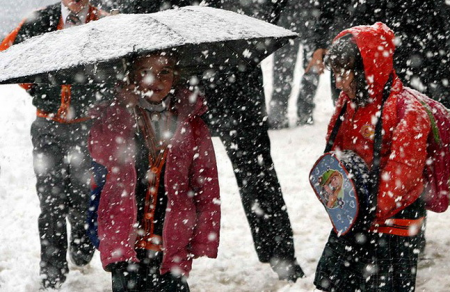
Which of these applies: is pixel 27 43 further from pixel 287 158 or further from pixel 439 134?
pixel 287 158

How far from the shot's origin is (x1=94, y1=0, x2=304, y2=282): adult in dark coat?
3.88 m

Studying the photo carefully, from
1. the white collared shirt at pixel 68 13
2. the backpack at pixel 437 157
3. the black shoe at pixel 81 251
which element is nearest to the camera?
the backpack at pixel 437 157

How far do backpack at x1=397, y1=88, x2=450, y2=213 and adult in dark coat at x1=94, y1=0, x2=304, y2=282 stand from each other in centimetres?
127

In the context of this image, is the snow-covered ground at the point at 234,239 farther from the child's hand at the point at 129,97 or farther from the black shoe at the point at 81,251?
the child's hand at the point at 129,97

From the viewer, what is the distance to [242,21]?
3098 mm

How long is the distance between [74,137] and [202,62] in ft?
3.90

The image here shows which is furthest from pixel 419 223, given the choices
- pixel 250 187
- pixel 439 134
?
pixel 250 187

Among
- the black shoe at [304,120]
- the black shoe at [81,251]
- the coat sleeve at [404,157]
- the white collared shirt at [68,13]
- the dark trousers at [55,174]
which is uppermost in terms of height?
the white collared shirt at [68,13]

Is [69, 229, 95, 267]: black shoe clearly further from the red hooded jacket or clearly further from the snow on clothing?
the red hooded jacket

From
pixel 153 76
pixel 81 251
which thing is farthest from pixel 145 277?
pixel 81 251

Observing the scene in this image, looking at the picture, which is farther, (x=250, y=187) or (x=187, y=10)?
(x=250, y=187)

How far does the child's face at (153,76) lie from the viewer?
281 cm

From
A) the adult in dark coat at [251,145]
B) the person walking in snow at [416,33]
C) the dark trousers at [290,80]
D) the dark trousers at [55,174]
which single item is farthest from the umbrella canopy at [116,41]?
the dark trousers at [290,80]

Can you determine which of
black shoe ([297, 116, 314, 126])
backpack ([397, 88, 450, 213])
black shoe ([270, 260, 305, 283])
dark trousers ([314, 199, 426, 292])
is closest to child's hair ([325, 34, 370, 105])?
backpack ([397, 88, 450, 213])
